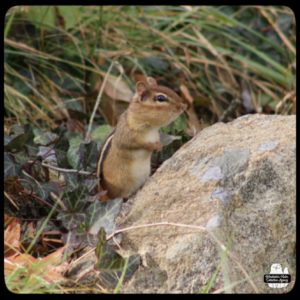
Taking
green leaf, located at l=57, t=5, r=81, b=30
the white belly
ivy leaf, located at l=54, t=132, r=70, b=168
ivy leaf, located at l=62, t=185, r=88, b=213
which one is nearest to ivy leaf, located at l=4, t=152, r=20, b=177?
ivy leaf, located at l=54, t=132, r=70, b=168

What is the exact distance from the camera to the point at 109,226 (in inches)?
133

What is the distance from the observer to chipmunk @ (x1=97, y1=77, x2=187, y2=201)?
12.6 feet

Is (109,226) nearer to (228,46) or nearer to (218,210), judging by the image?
(218,210)

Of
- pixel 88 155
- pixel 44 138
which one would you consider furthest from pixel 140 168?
pixel 44 138

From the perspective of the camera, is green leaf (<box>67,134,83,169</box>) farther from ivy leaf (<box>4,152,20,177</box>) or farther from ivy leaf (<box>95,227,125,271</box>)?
ivy leaf (<box>95,227,125,271</box>)

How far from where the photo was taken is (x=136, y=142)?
12.8 ft

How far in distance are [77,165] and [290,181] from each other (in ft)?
3.61

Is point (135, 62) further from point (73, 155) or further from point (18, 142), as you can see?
point (18, 142)

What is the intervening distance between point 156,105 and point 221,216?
0.96 metres

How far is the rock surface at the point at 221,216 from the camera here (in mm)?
3131

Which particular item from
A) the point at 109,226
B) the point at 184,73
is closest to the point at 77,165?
the point at 109,226

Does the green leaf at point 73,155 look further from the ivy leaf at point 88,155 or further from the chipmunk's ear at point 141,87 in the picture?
the chipmunk's ear at point 141,87

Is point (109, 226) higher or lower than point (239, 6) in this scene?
higher
